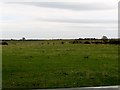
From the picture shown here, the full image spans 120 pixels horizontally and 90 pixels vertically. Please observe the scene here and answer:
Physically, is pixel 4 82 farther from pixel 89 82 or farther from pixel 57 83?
pixel 89 82

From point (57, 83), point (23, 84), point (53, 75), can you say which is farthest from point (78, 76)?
point (23, 84)

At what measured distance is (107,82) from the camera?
46.3ft

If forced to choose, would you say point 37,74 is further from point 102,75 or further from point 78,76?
point 102,75

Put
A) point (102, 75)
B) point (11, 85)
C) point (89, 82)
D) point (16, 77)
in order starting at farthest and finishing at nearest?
point (102, 75) < point (16, 77) < point (89, 82) < point (11, 85)

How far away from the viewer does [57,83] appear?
13688 millimetres

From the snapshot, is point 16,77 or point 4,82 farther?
point 16,77

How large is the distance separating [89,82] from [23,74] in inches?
147

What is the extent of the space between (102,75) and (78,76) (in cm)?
125

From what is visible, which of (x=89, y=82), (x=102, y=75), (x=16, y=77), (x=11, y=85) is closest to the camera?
(x=11, y=85)

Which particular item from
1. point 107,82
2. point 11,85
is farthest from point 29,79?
point 107,82

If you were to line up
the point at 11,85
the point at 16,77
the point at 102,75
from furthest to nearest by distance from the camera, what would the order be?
the point at 102,75 < the point at 16,77 < the point at 11,85

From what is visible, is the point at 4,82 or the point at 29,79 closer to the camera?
the point at 4,82

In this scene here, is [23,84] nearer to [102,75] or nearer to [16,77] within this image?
[16,77]

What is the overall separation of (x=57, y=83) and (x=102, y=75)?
3.34 meters
